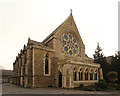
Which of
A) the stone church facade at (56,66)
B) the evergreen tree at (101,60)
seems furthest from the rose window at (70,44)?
the evergreen tree at (101,60)

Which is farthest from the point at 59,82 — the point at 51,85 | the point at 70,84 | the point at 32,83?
the point at 32,83

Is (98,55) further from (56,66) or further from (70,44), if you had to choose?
(56,66)

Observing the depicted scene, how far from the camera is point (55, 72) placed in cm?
2183

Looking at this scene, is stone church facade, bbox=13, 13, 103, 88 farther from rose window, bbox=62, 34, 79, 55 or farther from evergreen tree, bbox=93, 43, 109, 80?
evergreen tree, bbox=93, 43, 109, 80

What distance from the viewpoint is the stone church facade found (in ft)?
63.3

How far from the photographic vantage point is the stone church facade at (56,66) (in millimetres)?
19297

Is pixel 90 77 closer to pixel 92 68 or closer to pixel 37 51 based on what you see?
pixel 92 68

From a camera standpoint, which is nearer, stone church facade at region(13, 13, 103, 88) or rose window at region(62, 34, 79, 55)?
stone church facade at region(13, 13, 103, 88)

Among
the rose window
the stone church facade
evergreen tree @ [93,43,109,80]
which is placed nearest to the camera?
the stone church facade

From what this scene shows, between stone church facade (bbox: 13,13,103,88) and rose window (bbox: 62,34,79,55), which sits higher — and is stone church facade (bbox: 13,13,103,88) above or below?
below

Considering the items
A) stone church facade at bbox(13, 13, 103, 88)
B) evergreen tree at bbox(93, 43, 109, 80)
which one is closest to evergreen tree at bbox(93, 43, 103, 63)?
evergreen tree at bbox(93, 43, 109, 80)

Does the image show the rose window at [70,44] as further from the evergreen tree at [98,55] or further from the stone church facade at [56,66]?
the evergreen tree at [98,55]

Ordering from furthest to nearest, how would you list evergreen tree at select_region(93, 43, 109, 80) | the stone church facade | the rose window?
evergreen tree at select_region(93, 43, 109, 80) < the rose window < the stone church facade

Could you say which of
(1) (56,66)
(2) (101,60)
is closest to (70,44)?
(1) (56,66)
